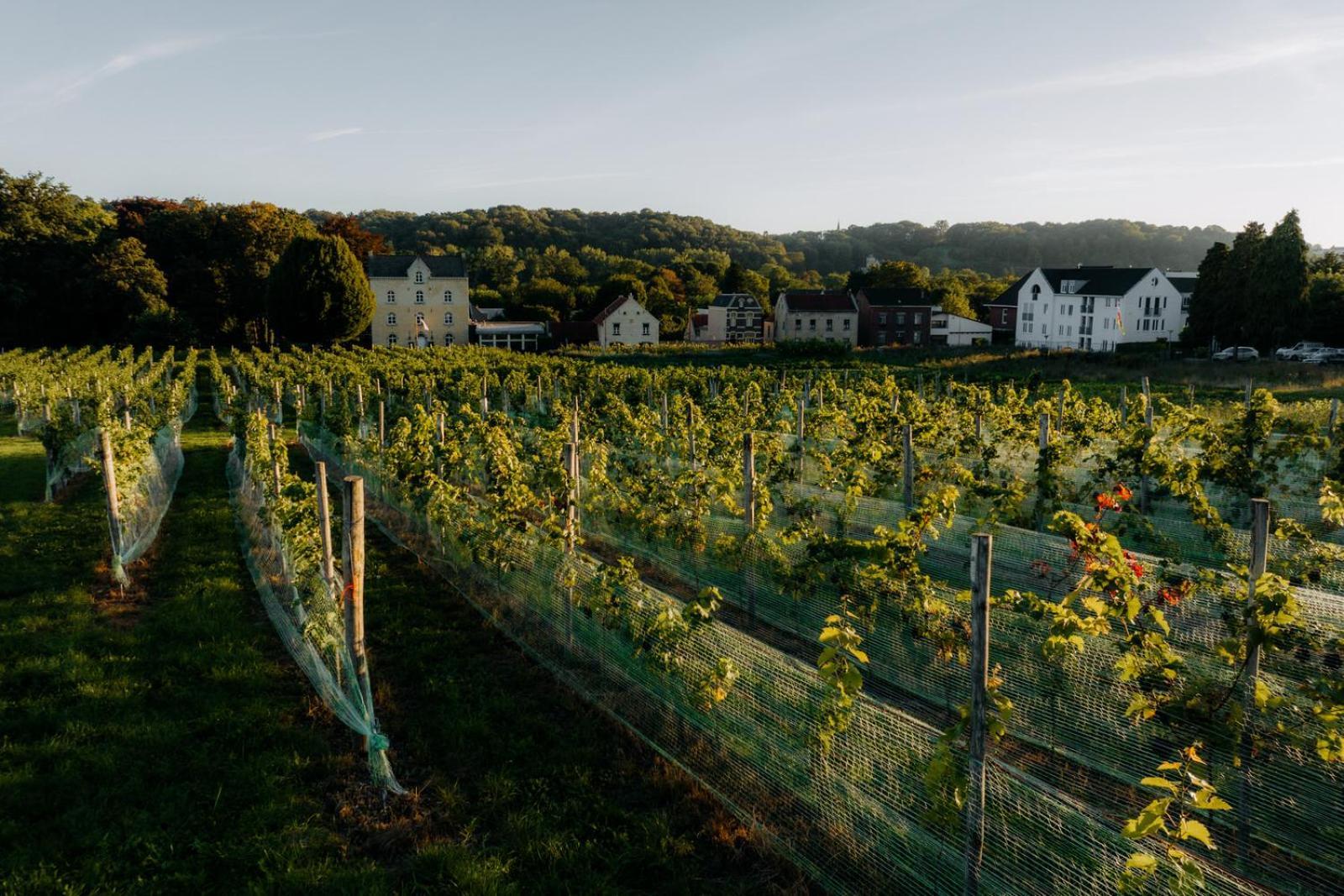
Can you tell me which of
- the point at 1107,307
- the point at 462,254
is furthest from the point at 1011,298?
the point at 462,254

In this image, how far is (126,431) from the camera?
491 inches

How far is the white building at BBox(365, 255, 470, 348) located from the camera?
61.1 metres

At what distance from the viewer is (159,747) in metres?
5.98

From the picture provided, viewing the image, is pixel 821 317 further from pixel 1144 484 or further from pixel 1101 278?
pixel 1144 484

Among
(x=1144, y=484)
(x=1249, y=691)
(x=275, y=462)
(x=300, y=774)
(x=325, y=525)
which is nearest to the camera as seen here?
(x=1249, y=691)

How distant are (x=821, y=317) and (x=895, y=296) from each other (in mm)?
6834

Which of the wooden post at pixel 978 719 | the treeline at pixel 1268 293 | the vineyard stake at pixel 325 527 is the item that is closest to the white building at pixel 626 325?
the treeline at pixel 1268 293

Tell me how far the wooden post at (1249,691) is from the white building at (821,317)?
67.1m

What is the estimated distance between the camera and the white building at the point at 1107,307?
5850 cm

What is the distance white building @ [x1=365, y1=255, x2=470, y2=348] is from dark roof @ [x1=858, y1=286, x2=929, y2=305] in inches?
1391

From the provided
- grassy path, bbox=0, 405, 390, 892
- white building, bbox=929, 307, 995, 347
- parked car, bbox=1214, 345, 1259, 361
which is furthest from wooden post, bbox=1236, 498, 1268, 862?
white building, bbox=929, 307, 995, 347

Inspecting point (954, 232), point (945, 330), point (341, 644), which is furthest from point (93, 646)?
point (954, 232)

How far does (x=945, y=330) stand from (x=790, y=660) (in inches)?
2771

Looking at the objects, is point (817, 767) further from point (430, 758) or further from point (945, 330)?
point (945, 330)
